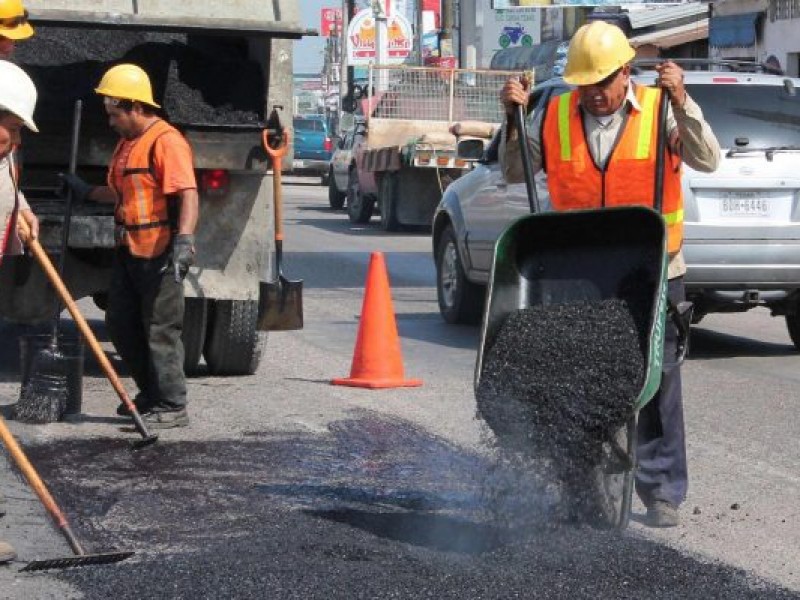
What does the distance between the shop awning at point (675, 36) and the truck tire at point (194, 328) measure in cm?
2908

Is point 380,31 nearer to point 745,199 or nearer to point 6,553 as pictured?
point 745,199

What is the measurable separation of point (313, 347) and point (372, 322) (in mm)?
1889

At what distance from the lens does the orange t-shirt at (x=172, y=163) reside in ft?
27.7

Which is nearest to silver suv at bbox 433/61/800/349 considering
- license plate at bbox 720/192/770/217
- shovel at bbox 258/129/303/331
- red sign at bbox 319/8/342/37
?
license plate at bbox 720/192/770/217

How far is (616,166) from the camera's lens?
638 cm

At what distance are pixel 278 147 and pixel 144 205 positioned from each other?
1.05 meters

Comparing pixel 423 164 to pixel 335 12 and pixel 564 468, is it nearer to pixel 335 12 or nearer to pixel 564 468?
pixel 564 468

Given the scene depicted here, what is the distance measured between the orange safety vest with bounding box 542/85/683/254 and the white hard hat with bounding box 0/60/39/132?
1.91m

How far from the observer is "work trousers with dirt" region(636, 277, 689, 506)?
653 centimetres

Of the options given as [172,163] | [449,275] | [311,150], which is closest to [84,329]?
[172,163]

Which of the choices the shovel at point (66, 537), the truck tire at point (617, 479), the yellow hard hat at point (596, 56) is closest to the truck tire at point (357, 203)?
the yellow hard hat at point (596, 56)

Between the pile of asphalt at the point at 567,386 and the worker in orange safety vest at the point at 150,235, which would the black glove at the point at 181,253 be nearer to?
the worker in orange safety vest at the point at 150,235

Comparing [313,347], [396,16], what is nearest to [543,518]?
[313,347]

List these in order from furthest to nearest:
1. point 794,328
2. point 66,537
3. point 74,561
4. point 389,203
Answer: point 389,203 → point 794,328 → point 66,537 → point 74,561
